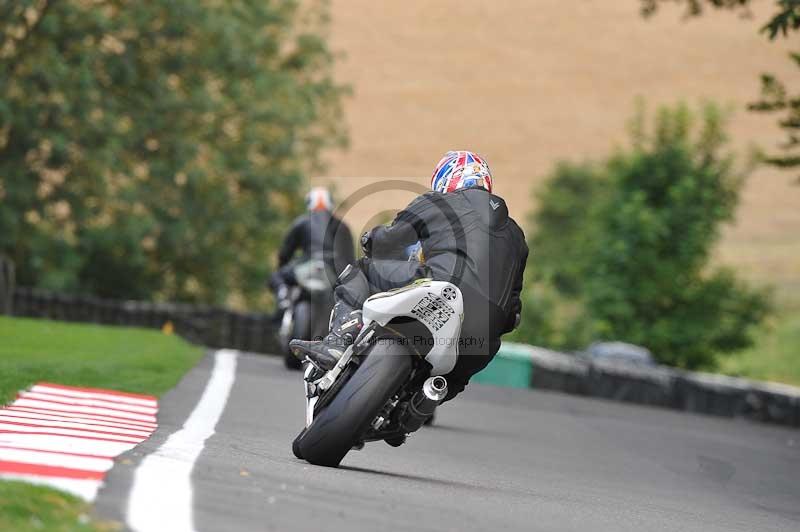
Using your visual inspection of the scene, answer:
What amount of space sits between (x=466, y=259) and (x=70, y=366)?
689 cm

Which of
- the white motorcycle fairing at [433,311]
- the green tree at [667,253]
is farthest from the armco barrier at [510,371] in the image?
the white motorcycle fairing at [433,311]

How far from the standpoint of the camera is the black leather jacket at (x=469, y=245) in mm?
8500

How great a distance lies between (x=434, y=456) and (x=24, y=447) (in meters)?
3.86

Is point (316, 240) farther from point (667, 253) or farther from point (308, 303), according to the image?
point (667, 253)

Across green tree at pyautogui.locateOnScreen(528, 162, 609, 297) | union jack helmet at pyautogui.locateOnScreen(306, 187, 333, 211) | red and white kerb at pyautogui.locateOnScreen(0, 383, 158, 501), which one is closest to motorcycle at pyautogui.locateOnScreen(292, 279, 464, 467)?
red and white kerb at pyautogui.locateOnScreen(0, 383, 158, 501)

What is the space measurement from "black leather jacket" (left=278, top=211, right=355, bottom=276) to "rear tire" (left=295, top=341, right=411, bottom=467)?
9.17 metres

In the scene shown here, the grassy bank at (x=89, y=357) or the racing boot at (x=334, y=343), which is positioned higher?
the racing boot at (x=334, y=343)

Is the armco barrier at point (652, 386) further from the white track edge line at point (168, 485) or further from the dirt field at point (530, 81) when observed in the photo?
the dirt field at point (530, 81)

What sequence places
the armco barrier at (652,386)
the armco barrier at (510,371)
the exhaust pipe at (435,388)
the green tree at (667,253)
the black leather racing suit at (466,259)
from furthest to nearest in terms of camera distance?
the green tree at (667,253) < the armco barrier at (510,371) < the armco barrier at (652,386) < the black leather racing suit at (466,259) < the exhaust pipe at (435,388)

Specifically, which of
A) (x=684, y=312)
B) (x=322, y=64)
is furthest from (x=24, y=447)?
(x=322, y=64)

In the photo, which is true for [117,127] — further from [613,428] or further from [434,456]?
[434,456]

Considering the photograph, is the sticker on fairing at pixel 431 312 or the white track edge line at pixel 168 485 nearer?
the white track edge line at pixel 168 485

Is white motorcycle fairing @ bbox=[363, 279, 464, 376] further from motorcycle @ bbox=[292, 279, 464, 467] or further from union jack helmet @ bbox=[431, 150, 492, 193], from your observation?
union jack helmet @ bbox=[431, 150, 492, 193]

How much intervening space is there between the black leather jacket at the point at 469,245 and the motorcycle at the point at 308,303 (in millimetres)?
8535
